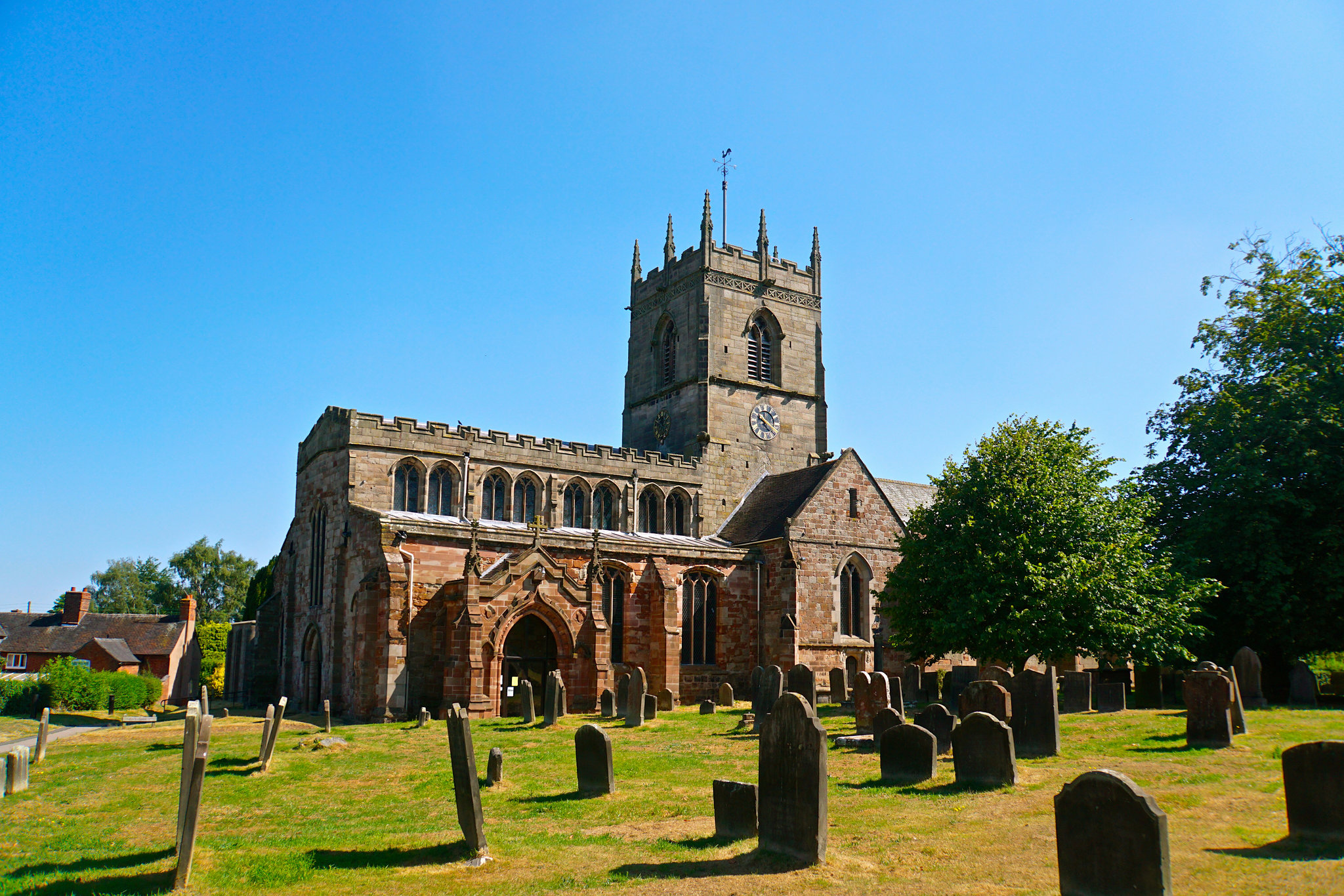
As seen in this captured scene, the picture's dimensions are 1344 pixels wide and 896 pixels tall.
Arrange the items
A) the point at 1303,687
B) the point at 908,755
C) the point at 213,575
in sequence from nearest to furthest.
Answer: the point at 908,755 → the point at 1303,687 → the point at 213,575

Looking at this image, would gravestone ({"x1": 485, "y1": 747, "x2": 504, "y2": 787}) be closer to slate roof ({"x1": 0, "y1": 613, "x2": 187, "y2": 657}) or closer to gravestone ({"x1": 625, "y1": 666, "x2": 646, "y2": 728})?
gravestone ({"x1": 625, "y1": 666, "x2": 646, "y2": 728})

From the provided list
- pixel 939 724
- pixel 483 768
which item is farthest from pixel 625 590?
pixel 939 724

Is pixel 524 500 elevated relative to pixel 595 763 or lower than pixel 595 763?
elevated

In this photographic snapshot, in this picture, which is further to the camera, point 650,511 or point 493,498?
point 650,511

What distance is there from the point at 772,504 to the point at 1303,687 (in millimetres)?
19318

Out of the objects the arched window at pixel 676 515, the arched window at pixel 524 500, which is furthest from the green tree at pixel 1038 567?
the arched window at pixel 524 500

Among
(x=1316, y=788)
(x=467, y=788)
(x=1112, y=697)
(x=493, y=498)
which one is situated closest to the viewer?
(x=1316, y=788)

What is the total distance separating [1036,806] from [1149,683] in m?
14.5

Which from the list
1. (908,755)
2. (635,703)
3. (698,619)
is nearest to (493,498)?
(698,619)

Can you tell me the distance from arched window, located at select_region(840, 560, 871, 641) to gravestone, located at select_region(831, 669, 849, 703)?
7712mm

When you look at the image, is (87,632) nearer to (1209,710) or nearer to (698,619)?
(698,619)

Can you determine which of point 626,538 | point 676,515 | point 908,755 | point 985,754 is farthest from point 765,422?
point 985,754

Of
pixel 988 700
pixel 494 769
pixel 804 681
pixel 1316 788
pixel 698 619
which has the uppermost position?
pixel 698 619

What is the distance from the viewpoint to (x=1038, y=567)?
24812 mm
